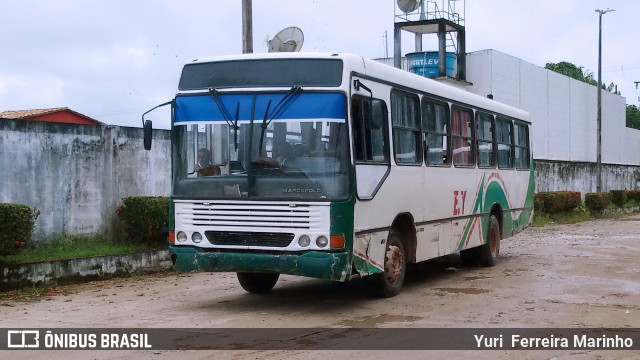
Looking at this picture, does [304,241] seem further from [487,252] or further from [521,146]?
[521,146]

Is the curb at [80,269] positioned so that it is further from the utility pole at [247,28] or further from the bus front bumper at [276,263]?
the utility pole at [247,28]

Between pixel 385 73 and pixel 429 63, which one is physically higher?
pixel 429 63

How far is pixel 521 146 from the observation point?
57.5 feet

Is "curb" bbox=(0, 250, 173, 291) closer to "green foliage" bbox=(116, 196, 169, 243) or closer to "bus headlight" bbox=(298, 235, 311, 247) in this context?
"green foliage" bbox=(116, 196, 169, 243)

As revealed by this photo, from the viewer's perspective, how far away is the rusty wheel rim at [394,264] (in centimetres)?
1110

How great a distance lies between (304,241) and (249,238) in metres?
0.69

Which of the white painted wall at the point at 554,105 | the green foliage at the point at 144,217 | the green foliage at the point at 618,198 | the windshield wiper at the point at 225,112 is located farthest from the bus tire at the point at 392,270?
the green foliage at the point at 618,198

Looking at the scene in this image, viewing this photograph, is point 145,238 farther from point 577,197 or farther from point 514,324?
point 577,197

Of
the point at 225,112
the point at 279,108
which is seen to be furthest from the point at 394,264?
the point at 225,112

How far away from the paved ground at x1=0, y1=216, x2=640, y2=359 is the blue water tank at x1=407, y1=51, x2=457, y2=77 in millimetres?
22094

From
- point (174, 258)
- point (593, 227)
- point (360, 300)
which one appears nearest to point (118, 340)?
point (174, 258)

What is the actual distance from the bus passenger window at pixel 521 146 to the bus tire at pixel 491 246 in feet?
6.37

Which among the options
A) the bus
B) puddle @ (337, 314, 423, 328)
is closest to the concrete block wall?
the bus

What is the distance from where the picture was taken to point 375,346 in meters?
8.09
